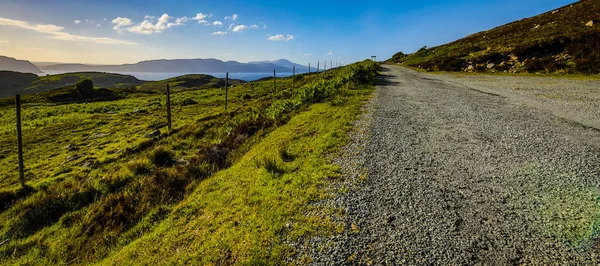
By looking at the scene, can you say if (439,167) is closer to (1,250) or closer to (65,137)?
(1,250)

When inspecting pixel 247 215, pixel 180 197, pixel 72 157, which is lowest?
pixel 72 157

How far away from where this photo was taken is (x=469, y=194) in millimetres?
6242

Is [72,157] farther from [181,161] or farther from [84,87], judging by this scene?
[84,87]

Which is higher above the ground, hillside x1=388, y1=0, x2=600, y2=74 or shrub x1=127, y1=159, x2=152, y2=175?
hillside x1=388, y1=0, x2=600, y2=74

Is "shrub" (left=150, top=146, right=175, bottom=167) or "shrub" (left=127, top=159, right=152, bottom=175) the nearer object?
"shrub" (left=127, top=159, right=152, bottom=175)

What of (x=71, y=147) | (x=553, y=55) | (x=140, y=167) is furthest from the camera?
(x=553, y=55)

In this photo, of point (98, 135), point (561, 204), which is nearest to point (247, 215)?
point (561, 204)

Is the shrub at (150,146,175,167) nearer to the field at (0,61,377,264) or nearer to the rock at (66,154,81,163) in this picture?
the field at (0,61,377,264)

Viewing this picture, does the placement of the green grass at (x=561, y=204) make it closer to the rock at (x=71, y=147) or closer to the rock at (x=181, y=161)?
the rock at (x=181, y=161)

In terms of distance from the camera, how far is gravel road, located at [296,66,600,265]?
14.9 feet

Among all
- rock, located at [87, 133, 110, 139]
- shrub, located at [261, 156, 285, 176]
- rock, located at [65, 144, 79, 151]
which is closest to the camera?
shrub, located at [261, 156, 285, 176]

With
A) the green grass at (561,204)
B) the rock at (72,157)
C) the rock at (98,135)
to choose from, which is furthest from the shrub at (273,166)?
the rock at (98,135)

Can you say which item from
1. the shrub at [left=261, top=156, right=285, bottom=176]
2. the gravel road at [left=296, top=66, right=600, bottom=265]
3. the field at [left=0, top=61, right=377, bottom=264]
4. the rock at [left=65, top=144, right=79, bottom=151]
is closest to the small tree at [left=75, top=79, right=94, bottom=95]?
the rock at [left=65, top=144, right=79, bottom=151]

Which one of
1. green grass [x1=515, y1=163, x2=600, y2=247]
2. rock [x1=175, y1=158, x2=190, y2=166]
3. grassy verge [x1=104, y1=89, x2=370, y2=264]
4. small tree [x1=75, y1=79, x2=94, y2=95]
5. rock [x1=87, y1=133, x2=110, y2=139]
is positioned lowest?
rock [x1=87, y1=133, x2=110, y2=139]
